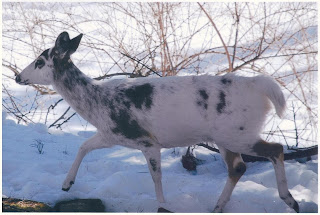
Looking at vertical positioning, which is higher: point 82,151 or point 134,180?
point 82,151

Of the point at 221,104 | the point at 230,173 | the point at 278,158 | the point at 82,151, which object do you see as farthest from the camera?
the point at 82,151

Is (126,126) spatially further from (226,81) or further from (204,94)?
(226,81)

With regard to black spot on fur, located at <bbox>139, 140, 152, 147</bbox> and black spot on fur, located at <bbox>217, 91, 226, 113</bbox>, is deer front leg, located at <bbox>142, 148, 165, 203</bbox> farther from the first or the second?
black spot on fur, located at <bbox>217, 91, 226, 113</bbox>

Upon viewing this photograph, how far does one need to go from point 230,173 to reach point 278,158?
0.55m

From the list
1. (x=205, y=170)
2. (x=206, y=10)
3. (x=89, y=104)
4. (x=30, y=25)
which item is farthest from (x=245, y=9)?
(x=30, y=25)

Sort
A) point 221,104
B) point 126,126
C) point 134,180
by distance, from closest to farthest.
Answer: point 221,104, point 126,126, point 134,180

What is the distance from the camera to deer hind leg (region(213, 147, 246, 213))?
15.6 ft

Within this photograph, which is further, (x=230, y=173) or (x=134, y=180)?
(x=134, y=180)

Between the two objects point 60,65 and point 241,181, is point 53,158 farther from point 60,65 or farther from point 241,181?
point 241,181

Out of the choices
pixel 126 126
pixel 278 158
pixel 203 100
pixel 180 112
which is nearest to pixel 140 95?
pixel 126 126

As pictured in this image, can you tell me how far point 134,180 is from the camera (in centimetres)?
Result: 543

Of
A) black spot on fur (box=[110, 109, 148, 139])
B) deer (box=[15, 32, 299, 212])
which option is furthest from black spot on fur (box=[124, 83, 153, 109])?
black spot on fur (box=[110, 109, 148, 139])

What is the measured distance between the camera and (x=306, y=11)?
648 cm

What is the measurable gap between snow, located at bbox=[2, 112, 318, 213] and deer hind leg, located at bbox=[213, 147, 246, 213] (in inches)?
4.3
